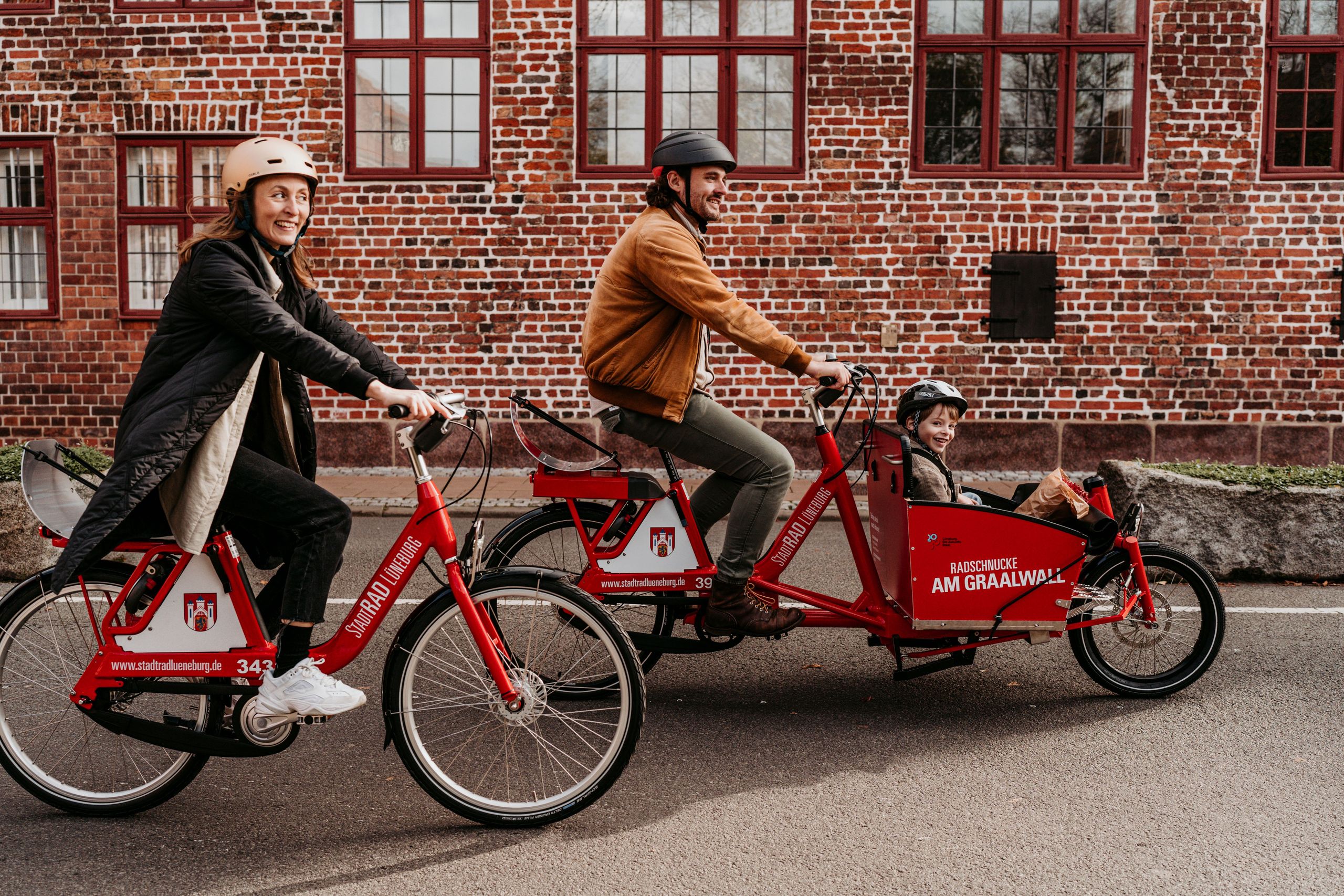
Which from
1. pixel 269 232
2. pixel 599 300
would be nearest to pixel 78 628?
pixel 269 232

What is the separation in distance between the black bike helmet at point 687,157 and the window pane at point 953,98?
7602 millimetres

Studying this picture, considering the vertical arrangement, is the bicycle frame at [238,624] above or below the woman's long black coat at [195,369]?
below

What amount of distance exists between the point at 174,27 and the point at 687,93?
197 inches

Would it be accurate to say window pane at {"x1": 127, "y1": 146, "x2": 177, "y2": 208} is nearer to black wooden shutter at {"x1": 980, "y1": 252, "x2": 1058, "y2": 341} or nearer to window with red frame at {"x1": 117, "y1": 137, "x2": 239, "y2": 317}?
window with red frame at {"x1": 117, "y1": 137, "x2": 239, "y2": 317}

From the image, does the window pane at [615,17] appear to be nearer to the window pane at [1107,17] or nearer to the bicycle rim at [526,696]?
the window pane at [1107,17]

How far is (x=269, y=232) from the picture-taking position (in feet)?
12.5

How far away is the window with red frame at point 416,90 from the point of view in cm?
1199

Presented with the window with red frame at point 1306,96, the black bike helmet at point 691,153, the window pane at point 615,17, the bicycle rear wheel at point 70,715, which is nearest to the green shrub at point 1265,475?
the black bike helmet at point 691,153

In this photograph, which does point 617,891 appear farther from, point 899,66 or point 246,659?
point 899,66

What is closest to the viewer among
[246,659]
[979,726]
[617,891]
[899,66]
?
[617,891]

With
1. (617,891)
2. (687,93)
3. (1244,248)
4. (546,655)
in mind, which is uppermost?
(687,93)

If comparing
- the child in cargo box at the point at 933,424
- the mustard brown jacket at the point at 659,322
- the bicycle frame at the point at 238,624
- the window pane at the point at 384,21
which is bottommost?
the bicycle frame at the point at 238,624

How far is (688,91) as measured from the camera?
39.5 feet

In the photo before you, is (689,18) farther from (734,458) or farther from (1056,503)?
(1056,503)
